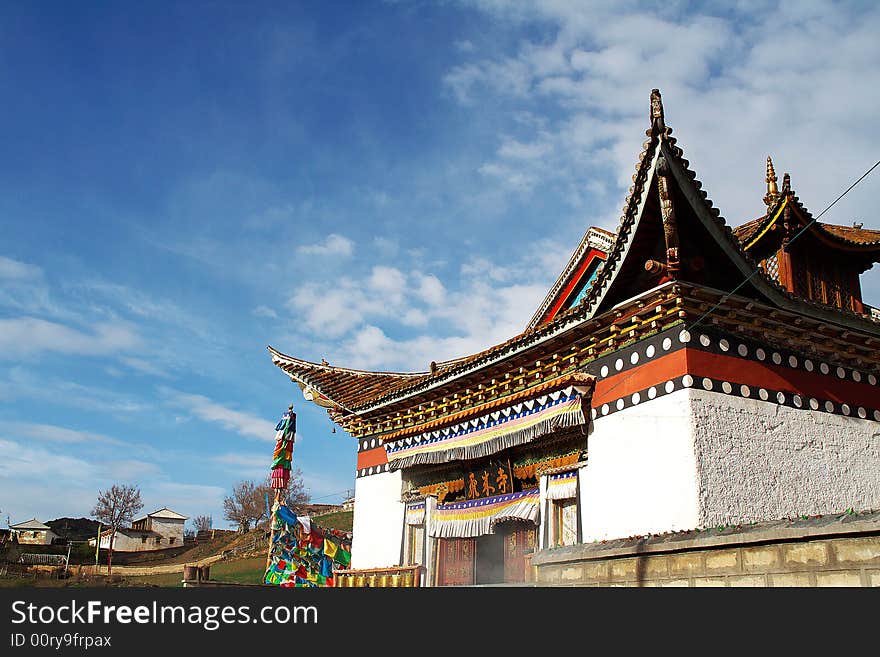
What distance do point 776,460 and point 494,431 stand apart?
4508 mm

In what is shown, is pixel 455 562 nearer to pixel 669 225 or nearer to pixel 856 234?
pixel 669 225

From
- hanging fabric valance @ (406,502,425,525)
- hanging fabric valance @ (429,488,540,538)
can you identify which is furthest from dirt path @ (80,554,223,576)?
hanging fabric valance @ (429,488,540,538)

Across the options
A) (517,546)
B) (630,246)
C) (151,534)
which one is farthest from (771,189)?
(151,534)

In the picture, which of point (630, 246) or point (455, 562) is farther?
point (455, 562)

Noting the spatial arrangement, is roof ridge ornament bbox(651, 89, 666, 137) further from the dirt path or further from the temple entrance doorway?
the dirt path

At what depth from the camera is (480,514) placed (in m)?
12.8

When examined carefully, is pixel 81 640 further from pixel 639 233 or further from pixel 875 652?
pixel 639 233

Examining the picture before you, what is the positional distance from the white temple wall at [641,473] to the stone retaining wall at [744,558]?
189 centimetres

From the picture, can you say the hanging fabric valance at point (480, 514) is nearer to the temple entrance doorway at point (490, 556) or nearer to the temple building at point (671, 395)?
the temple building at point (671, 395)

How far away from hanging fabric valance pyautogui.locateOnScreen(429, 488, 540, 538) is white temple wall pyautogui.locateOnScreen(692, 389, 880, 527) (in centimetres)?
343

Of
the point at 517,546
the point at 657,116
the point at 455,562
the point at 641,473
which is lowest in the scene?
the point at 455,562

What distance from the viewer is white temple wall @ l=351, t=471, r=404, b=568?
48.3ft

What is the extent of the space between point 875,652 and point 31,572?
175 feet

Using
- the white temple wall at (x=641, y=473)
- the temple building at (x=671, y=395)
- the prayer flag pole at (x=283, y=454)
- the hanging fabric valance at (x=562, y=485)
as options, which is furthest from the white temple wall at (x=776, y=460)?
the prayer flag pole at (x=283, y=454)
